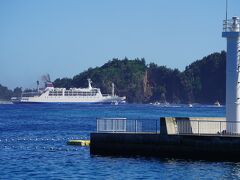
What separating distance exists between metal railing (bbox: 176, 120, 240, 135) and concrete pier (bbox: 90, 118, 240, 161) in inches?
35.4

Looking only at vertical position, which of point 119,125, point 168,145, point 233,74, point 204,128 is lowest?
point 168,145

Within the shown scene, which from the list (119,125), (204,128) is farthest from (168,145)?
(119,125)

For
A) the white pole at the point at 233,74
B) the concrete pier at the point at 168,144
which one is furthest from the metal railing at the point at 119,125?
the white pole at the point at 233,74

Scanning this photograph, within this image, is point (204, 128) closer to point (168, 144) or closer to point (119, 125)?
point (168, 144)

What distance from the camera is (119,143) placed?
156ft

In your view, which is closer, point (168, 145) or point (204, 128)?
point (168, 145)

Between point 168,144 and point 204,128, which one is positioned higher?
point 204,128

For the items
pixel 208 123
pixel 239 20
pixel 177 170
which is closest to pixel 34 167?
pixel 177 170

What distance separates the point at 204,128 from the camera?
4934cm

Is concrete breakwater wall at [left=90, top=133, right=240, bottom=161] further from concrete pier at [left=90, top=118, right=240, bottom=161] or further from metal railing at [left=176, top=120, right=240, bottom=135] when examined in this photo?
metal railing at [left=176, top=120, right=240, bottom=135]

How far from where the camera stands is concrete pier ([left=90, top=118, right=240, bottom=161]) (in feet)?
147

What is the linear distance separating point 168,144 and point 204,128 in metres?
4.02

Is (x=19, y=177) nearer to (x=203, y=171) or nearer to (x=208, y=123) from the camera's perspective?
(x=203, y=171)

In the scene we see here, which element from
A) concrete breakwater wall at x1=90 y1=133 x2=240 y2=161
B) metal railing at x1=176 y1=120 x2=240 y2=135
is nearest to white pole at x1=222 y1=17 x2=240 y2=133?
metal railing at x1=176 y1=120 x2=240 y2=135
